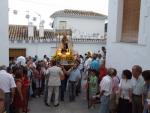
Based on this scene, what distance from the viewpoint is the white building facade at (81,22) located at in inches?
1503

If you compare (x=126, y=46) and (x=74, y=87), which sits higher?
(x=126, y=46)

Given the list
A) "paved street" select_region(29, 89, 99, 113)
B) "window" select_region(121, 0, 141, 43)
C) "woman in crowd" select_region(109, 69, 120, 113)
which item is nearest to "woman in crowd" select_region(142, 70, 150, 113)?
"woman in crowd" select_region(109, 69, 120, 113)

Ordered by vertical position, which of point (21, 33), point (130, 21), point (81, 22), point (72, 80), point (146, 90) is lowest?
point (72, 80)

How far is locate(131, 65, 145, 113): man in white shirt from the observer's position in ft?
25.8

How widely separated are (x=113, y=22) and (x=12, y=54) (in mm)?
18954

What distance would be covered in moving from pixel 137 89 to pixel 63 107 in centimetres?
415

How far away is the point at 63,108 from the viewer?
11258 millimetres

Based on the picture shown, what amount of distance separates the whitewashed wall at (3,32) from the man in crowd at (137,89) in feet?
22.7

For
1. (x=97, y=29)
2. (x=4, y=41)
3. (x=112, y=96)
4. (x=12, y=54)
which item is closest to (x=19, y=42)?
(x=12, y=54)

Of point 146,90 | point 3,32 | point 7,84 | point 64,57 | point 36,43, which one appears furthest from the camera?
point 36,43

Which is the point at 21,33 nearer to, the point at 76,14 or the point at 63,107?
the point at 76,14

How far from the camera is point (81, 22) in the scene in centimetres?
3878

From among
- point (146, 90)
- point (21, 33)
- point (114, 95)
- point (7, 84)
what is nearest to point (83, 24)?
point (21, 33)

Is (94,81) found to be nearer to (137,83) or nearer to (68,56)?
(137,83)
